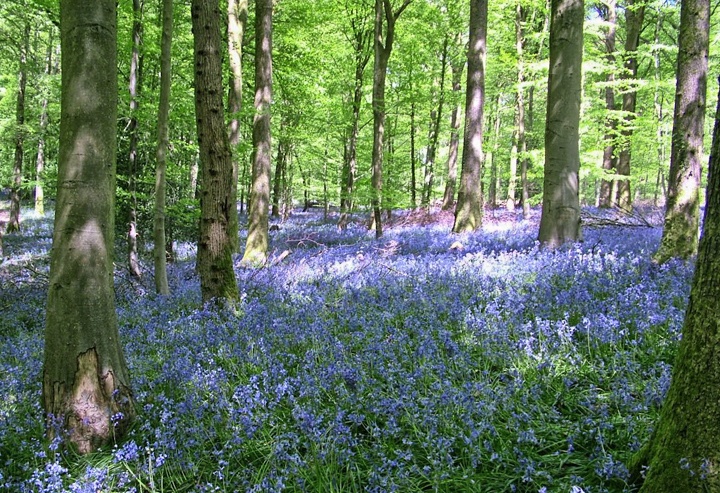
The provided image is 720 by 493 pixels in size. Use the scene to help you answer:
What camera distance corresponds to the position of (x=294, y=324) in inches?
193

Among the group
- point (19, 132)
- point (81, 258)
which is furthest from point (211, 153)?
point (19, 132)

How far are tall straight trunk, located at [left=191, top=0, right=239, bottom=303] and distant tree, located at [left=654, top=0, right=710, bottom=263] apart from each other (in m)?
6.05

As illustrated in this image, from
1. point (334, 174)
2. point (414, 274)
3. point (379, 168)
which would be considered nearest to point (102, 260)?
point (414, 274)

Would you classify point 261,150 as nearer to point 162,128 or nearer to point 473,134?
point 162,128

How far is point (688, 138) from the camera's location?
6.07 metres

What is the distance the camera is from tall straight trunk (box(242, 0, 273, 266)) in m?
10.4

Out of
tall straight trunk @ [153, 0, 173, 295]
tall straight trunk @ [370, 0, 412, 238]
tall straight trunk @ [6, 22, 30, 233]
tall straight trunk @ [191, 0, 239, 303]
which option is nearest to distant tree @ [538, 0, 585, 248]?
tall straight trunk @ [191, 0, 239, 303]

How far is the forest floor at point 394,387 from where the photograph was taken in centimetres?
254

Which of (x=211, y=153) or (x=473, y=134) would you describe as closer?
(x=211, y=153)

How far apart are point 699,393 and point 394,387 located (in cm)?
204

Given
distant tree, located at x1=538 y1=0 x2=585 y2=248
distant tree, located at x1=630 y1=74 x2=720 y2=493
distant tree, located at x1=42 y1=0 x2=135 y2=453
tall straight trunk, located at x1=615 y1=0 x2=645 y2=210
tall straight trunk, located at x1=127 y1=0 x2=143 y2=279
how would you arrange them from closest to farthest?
distant tree, located at x1=630 y1=74 x2=720 y2=493 → distant tree, located at x1=42 y1=0 x2=135 y2=453 → distant tree, located at x1=538 y1=0 x2=585 y2=248 → tall straight trunk, located at x1=127 y1=0 x2=143 y2=279 → tall straight trunk, located at x1=615 y1=0 x2=645 y2=210

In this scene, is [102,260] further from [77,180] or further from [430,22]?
[430,22]

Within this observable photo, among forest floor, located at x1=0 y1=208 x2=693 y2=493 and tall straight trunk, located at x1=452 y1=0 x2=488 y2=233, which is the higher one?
tall straight trunk, located at x1=452 y1=0 x2=488 y2=233

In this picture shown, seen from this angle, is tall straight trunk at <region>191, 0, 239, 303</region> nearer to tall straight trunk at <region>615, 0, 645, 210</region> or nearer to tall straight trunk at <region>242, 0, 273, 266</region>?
tall straight trunk at <region>242, 0, 273, 266</region>
